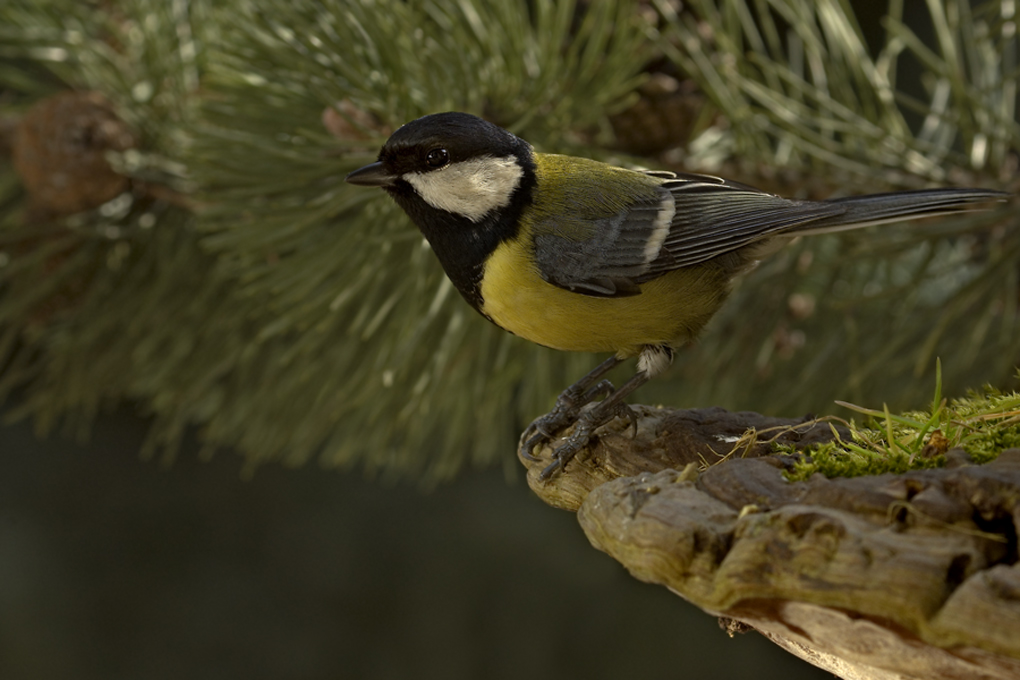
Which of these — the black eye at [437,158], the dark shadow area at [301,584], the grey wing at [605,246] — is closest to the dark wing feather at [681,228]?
the grey wing at [605,246]

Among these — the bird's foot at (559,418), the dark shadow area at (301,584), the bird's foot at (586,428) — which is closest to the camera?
the bird's foot at (586,428)

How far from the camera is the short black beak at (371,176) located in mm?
733

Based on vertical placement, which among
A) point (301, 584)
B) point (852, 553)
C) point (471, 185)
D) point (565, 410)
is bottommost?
point (301, 584)

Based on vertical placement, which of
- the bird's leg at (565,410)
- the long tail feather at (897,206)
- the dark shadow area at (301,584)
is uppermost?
the long tail feather at (897,206)

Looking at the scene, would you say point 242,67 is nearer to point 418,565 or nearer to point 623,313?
point 623,313

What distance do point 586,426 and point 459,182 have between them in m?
0.28

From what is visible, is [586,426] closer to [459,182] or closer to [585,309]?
[585,309]

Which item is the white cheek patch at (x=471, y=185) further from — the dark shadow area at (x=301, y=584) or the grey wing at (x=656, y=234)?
the dark shadow area at (x=301, y=584)

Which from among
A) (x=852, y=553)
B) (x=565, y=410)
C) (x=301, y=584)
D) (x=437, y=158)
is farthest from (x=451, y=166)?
(x=301, y=584)

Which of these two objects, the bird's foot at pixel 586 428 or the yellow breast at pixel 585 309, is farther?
the yellow breast at pixel 585 309

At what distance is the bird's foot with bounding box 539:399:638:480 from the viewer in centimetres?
59

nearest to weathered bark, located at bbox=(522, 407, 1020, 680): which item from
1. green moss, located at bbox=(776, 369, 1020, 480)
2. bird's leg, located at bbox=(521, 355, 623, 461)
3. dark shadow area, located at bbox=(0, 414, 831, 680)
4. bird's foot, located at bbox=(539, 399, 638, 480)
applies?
green moss, located at bbox=(776, 369, 1020, 480)

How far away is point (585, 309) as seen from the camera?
76cm

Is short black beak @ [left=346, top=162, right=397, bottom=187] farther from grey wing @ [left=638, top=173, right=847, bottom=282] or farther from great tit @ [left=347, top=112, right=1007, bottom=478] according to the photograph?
grey wing @ [left=638, top=173, right=847, bottom=282]
